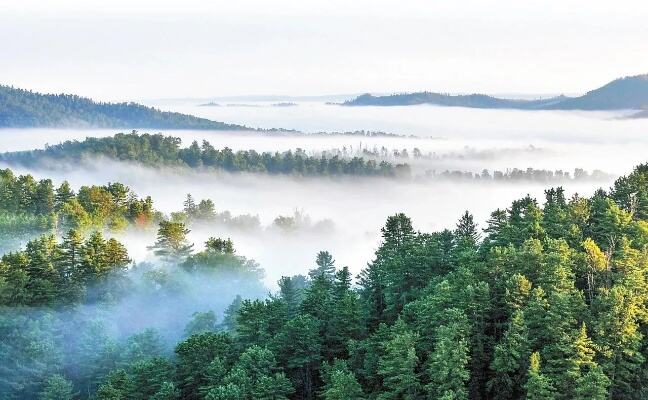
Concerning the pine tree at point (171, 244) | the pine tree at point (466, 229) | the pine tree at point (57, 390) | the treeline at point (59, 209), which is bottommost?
the pine tree at point (57, 390)

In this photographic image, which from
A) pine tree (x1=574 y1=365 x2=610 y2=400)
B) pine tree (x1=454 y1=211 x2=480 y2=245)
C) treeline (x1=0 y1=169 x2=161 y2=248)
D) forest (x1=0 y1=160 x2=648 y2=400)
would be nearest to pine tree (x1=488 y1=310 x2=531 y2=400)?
forest (x1=0 y1=160 x2=648 y2=400)

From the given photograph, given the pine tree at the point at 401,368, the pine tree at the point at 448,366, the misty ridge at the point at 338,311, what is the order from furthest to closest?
1. the misty ridge at the point at 338,311
2. the pine tree at the point at 401,368
3. the pine tree at the point at 448,366

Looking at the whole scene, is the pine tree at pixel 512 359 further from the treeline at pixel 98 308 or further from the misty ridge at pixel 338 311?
the treeline at pixel 98 308

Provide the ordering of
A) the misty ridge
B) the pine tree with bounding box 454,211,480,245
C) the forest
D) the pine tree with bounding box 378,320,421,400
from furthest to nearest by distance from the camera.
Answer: the pine tree with bounding box 454,211,480,245, the misty ridge, the forest, the pine tree with bounding box 378,320,421,400

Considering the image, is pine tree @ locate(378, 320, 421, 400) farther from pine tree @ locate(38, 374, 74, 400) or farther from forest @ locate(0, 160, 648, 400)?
pine tree @ locate(38, 374, 74, 400)

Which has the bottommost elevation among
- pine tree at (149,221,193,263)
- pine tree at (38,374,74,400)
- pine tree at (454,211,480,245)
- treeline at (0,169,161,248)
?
pine tree at (38,374,74,400)

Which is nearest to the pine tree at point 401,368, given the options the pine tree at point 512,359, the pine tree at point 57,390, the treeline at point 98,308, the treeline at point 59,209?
the pine tree at point 512,359

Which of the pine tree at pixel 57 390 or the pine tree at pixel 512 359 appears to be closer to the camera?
the pine tree at pixel 512 359

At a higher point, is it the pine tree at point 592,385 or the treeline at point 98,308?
the pine tree at point 592,385
